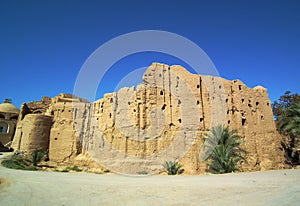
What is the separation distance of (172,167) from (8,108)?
42.7m

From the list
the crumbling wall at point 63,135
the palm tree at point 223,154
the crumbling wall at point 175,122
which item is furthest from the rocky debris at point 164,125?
the palm tree at point 223,154

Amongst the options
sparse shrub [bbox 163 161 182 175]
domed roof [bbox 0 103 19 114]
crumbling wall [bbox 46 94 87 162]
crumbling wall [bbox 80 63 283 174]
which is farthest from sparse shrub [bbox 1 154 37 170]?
domed roof [bbox 0 103 19 114]

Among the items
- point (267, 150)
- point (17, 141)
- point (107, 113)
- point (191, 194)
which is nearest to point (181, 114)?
point (107, 113)

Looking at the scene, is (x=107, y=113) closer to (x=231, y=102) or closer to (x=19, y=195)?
(x=231, y=102)

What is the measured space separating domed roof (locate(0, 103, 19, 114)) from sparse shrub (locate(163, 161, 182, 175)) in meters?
40.4

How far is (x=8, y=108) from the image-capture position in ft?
153

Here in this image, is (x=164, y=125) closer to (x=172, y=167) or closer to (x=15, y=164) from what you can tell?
(x=172, y=167)

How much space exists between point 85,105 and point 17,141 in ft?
31.8

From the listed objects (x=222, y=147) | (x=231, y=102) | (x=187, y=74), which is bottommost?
(x=222, y=147)

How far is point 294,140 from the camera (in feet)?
98.1

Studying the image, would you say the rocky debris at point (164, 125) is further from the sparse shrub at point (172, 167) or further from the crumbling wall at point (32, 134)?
the sparse shrub at point (172, 167)

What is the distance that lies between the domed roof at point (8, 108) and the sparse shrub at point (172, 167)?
132ft

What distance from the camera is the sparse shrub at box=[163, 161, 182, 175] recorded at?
20172mm

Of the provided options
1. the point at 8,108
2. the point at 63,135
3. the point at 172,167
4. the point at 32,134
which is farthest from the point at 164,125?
the point at 8,108
